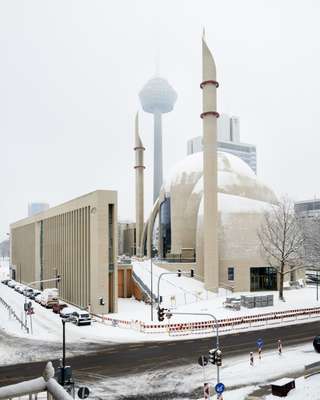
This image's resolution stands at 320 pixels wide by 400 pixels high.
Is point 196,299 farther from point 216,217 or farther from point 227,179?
point 227,179

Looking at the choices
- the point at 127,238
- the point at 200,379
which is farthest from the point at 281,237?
the point at 127,238

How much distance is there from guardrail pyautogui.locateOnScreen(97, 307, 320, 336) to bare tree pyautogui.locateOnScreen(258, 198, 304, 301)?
36.7 ft

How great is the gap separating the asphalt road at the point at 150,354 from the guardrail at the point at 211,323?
270cm

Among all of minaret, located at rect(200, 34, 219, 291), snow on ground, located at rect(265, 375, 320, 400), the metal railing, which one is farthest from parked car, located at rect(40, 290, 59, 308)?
the metal railing

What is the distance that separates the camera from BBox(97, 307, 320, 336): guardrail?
3922 cm

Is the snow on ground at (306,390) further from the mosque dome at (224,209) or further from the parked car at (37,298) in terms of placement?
the parked car at (37,298)

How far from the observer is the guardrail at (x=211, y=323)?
3922cm

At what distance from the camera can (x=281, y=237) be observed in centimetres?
5859

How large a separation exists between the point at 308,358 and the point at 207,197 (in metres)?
33.9

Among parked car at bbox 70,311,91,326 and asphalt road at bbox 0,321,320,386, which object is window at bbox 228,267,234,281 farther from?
parked car at bbox 70,311,91,326

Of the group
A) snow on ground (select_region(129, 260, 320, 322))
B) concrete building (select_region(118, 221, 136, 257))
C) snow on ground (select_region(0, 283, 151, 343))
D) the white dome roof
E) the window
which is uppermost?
the white dome roof

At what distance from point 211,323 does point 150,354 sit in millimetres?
11687

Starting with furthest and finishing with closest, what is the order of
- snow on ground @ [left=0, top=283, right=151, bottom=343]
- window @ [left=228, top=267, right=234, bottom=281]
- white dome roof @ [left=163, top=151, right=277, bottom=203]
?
white dome roof @ [left=163, top=151, right=277, bottom=203]
window @ [left=228, top=267, right=234, bottom=281]
snow on ground @ [left=0, top=283, right=151, bottom=343]

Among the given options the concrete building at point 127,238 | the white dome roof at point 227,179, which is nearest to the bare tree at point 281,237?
the white dome roof at point 227,179
